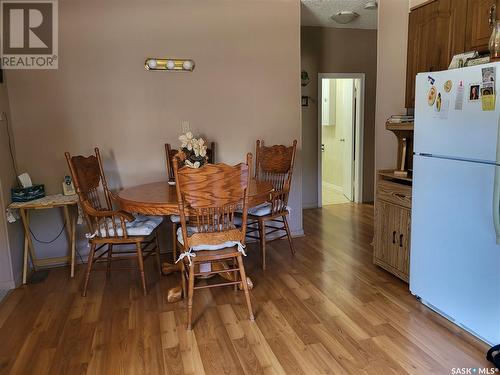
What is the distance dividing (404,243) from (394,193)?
1.31ft

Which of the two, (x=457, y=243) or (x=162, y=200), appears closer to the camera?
(x=457, y=243)

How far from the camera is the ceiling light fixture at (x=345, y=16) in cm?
469

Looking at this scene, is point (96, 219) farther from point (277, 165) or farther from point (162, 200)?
point (277, 165)

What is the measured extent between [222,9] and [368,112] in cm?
295

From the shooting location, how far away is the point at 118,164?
3797mm

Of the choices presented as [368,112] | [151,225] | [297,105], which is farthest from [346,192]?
[151,225]

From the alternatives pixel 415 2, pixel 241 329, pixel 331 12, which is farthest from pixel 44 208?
pixel 331 12

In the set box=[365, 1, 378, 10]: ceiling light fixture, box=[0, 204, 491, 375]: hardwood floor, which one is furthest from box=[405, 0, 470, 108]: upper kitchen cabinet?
box=[0, 204, 491, 375]: hardwood floor

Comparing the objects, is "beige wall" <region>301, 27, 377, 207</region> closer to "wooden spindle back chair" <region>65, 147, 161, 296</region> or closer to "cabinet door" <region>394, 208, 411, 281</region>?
"cabinet door" <region>394, 208, 411, 281</region>

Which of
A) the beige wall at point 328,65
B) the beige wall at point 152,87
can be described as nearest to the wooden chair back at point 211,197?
the beige wall at point 152,87

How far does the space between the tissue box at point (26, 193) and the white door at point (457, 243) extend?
10.4 feet

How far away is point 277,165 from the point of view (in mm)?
3900

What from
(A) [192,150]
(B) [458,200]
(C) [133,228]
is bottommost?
(C) [133,228]

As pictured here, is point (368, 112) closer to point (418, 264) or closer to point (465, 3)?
point (465, 3)
